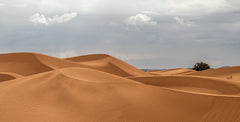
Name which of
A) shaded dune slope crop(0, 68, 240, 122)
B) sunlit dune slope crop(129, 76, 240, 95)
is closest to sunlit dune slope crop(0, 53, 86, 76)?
sunlit dune slope crop(129, 76, 240, 95)

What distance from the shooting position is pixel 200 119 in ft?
37.4

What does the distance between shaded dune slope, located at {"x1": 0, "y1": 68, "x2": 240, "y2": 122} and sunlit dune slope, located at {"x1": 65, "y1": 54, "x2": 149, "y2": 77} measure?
30129 mm

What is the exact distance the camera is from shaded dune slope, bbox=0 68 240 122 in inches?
465

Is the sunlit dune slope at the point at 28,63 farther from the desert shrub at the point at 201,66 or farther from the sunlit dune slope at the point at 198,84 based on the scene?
the desert shrub at the point at 201,66

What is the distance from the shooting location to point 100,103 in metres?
13.1

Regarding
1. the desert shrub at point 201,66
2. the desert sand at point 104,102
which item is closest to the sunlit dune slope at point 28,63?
the desert sand at point 104,102

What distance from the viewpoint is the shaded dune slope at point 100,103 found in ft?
38.8

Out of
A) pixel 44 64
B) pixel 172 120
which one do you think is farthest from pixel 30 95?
pixel 44 64

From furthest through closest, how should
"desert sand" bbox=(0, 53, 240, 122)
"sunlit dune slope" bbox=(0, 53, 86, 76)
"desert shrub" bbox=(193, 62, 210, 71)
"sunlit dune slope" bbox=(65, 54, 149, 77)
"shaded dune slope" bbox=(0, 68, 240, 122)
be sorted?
"desert shrub" bbox=(193, 62, 210, 71) < "sunlit dune slope" bbox=(65, 54, 149, 77) < "sunlit dune slope" bbox=(0, 53, 86, 76) < "shaded dune slope" bbox=(0, 68, 240, 122) < "desert sand" bbox=(0, 53, 240, 122)

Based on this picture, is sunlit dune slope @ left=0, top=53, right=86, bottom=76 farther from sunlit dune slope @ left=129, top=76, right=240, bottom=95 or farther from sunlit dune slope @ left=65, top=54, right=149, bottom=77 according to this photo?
sunlit dune slope @ left=129, top=76, right=240, bottom=95

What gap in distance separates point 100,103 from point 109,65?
35096 mm

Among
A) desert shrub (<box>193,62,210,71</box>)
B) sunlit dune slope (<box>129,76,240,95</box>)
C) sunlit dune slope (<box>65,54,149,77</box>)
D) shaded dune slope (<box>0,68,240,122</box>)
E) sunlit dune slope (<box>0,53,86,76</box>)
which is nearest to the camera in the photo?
shaded dune slope (<box>0,68,240,122</box>)

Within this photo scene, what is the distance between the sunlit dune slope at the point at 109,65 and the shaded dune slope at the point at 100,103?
98.8ft

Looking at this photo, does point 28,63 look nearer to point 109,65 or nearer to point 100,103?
point 109,65
